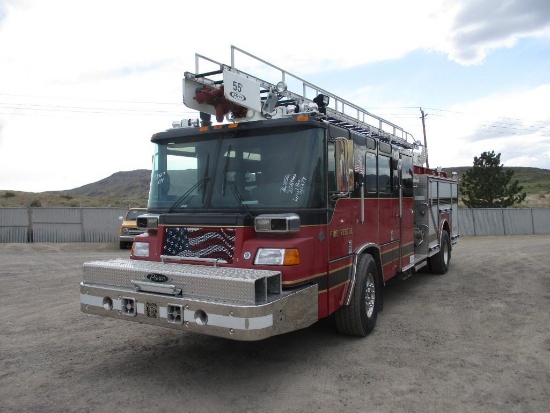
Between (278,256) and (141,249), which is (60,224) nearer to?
(141,249)

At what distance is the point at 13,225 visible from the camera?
20.9m

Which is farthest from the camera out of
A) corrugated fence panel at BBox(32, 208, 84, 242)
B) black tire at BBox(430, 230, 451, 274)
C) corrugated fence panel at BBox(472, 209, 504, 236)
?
corrugated fence panel at BBox(472, 209, 504, 236)

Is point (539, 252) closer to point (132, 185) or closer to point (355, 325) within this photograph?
point (355, 325)

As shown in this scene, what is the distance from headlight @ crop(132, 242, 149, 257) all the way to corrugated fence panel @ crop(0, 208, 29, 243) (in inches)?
711

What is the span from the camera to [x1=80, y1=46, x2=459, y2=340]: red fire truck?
4.36 m

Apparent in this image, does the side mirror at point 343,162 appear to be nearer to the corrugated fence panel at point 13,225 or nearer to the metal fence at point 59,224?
the metal fence at point 59,224

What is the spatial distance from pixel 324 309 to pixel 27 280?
8.35 meters

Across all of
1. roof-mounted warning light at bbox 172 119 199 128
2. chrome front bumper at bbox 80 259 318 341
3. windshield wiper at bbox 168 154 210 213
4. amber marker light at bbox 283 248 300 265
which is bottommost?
chrome front bumper at bbox 80 259 318 341

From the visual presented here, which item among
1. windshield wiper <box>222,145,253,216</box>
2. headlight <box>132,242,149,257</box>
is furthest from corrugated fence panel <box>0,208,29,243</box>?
windshield wiper <box>222,145,253,216</box>

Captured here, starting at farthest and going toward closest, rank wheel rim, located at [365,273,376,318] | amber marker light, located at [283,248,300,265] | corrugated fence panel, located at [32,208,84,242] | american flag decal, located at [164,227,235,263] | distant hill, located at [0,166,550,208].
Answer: distant hill, located at [0,166,550,208]
corrugated fence panel, located at [32,208,84,242]
wheel rim, located at [365,273,376,318]
american flag decal, located at [164,227,235,263]
amber marker light, located at [283,248,300,265]

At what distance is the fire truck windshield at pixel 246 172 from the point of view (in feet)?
16.3

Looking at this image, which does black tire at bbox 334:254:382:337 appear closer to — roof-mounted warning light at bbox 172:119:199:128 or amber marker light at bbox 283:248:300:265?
amber marker light at bbox 283:248:300:265

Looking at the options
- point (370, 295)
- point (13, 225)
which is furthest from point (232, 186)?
point (13, 225)

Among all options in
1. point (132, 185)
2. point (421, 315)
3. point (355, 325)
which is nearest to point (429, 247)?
point (421, 315)
